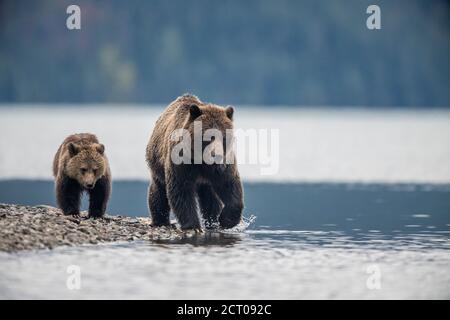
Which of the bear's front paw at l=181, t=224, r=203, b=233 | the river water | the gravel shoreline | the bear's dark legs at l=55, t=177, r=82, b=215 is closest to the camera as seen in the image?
the river water

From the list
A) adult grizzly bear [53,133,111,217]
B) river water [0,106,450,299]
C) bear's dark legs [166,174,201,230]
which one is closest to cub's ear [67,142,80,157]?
adult grizzly bear [53,133,111,217]

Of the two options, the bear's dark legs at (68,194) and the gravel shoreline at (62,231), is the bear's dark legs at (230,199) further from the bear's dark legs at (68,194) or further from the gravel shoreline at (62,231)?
the bear's dark legs at (68,194)

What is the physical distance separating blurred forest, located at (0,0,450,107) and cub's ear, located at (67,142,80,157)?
118 m

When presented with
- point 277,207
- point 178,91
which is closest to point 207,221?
point 277,207

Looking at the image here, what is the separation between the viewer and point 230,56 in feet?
502

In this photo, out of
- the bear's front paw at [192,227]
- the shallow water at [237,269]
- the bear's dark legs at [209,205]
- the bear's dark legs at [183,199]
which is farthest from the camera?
the bear's dark legs at [209,205]

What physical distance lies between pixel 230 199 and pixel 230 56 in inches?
5458

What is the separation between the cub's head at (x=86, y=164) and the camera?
15.6 metres

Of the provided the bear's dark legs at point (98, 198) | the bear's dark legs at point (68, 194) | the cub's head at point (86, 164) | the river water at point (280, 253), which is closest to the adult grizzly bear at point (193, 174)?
the river water at point (280, 253)

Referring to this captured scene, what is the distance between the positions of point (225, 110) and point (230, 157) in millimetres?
712

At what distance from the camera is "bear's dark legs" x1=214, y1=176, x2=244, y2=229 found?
15.2 metres

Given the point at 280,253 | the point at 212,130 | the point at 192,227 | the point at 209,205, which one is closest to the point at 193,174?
the point at 212,130

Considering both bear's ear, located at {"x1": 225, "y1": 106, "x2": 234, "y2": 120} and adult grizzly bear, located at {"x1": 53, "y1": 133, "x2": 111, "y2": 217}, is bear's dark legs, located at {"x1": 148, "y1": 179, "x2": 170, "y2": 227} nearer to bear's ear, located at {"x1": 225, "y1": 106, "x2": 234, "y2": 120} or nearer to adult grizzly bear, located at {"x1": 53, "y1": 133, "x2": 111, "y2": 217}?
adult grizzly bear, located at {"x1": 53, "y1": 133, "x2": 111, "y2": 217}

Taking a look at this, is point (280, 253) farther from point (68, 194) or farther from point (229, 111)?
point (68, 194)
